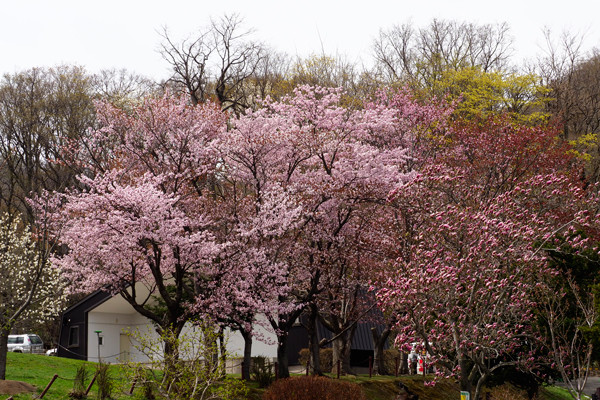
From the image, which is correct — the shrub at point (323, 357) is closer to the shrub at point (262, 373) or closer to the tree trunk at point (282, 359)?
the shrub at point (262, 373)

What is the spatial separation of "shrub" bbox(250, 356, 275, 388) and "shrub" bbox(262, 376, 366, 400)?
16.7 ft

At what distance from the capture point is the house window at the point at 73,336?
37.8 m

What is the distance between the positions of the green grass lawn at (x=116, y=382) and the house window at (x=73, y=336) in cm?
859

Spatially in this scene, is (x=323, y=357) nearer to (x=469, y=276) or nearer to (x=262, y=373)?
(x=262, y=373)

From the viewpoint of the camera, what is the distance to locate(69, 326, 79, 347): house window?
124 feet

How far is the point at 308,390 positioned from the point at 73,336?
24.7 m

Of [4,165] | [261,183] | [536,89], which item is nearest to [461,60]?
[536,89]

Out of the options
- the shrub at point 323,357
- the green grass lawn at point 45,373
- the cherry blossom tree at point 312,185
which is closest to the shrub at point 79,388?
the green grass lawn at point 45,373

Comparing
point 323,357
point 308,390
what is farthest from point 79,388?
point 323,357

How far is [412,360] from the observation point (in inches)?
1284

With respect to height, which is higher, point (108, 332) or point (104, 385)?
point (108, 332)

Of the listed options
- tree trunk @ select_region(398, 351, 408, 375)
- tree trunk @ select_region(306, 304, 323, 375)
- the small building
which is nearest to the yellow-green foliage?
the small building

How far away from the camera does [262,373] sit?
2362cm

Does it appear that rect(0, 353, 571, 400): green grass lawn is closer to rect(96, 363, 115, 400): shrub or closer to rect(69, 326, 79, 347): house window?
rect(96, 363, 115, 400): shrub
